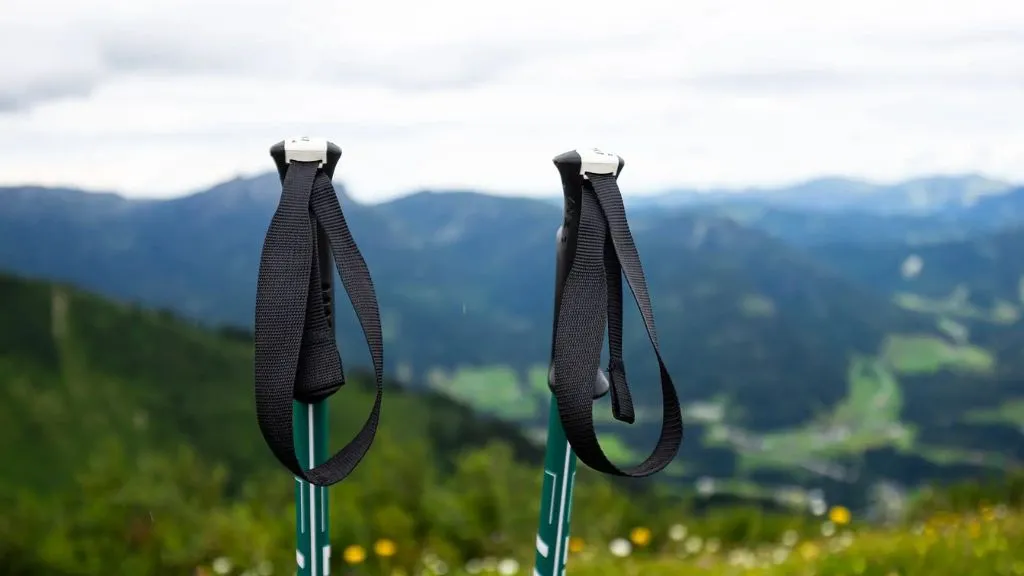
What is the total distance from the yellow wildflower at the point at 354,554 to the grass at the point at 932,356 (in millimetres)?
17629

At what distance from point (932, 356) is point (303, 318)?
1904cm

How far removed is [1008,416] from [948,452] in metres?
1.46

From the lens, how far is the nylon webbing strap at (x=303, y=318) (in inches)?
35.9

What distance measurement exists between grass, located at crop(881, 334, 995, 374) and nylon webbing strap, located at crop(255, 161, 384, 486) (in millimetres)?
18387

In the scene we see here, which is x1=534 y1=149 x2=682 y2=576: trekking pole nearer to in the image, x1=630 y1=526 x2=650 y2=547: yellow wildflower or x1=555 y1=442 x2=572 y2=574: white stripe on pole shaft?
x1=555 y1=442 x2=572 y2=574: white stripe on pole shaft

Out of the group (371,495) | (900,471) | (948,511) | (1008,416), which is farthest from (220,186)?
(900,471)

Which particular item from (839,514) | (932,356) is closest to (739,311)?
(932,356)

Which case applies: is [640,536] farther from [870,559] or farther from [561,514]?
[561,514]

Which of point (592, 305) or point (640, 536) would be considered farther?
point (640, 536)

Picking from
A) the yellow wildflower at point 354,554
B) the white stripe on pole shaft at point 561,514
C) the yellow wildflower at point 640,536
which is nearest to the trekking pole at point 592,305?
the white stripe on pole shaft at point 561,514

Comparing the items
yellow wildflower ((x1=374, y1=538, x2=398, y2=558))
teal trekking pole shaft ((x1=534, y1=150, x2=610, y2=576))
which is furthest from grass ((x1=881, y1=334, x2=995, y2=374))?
teal trekking pole shaft ((x1=534, y1=150, x2=610, y2=576))

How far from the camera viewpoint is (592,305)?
987mm

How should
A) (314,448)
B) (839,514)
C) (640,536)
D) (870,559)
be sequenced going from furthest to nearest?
(839,514) < (640,536) < (870,559) < (314,448)

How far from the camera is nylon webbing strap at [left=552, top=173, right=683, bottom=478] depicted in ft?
3.11
